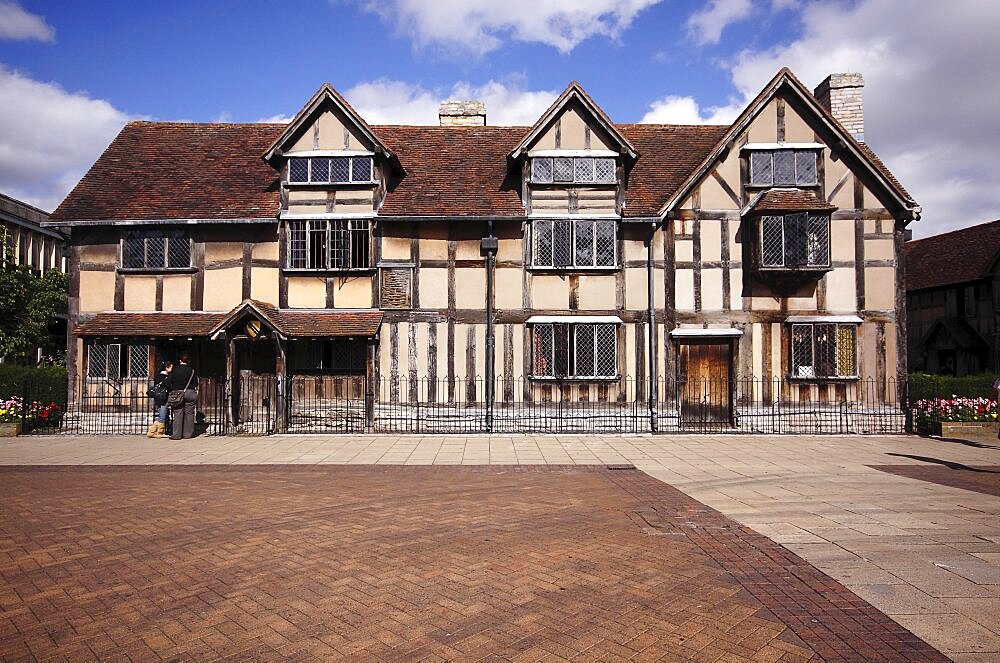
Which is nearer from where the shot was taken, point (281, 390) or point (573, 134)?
point (281, 390)

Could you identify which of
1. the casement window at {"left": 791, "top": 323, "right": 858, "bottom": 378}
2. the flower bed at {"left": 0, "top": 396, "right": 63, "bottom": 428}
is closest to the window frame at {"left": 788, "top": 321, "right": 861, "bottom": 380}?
the casement window at {"left": 791, "top": 323, "right": 858, "bottom": 378}

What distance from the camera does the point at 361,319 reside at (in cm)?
1834

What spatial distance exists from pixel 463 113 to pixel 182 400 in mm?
13031

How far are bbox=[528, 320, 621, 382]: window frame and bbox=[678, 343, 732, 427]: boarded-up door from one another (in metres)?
1.91

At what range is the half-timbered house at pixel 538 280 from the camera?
18.4m

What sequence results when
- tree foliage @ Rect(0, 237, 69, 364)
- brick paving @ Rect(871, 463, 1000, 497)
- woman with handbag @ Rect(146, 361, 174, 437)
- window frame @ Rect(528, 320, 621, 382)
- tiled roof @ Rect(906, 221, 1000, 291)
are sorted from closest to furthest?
brick paving @ Rect(871, 463, 1000, 497)
woman with handbag @ Rect(146, 361, 174, 437)
window frame @ Rect(528, 320, 621, 382)
tree foliage @ Rect(0, 237, 69, 364)
tiled roof @ Rect(906, 221, 1000, 291)

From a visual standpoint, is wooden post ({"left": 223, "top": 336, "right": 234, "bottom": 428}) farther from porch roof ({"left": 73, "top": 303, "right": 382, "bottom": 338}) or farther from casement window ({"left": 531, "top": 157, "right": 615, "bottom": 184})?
casement window ({"left": 531, "top": 157, "right": 615, "bottom": 184})

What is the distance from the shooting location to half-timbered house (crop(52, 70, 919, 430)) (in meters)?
18.4

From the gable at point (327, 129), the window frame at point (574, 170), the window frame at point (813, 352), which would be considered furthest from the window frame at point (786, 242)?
the gable at point (327, 129)

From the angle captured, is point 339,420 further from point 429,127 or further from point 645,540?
point 645,540

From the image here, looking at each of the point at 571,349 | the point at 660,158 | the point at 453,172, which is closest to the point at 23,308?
the point at 453,172

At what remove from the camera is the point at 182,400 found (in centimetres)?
1655

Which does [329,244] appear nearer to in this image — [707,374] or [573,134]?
[573,134]

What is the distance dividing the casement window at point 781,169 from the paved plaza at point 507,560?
30.9 ft
